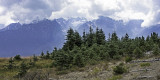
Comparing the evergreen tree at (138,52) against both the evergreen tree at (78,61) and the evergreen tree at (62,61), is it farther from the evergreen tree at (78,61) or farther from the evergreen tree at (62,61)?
the evergreen tree at (62,61)

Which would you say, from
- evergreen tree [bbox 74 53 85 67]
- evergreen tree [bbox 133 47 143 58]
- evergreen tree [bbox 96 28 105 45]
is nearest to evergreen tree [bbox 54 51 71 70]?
evergreen tree [bbox 74 53 85 67]

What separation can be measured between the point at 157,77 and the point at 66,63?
14.4 metres

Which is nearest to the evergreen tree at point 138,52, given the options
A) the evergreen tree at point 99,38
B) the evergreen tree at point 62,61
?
the evergreen tree at point 62,61

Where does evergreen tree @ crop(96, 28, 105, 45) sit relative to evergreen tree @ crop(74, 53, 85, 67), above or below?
above

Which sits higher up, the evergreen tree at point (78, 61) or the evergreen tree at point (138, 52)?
the evergreen tree at point (138, 52)

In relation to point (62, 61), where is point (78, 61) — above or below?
below

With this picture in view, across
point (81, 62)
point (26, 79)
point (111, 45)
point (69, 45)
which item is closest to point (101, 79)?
point (26, 79)

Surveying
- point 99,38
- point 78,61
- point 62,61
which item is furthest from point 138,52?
point 99,38

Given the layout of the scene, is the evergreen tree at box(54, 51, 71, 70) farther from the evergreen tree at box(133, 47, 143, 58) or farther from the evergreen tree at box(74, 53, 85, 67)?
the evergreen tree at box(133, 47, 143, 58)

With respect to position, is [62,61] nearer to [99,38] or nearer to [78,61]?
[78,61]

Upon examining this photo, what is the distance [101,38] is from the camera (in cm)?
3962

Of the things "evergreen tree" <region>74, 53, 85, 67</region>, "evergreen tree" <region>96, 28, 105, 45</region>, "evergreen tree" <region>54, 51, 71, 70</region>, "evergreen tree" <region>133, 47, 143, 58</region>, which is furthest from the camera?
"evergreen tree" <region>96, 28, 105, 45</region>

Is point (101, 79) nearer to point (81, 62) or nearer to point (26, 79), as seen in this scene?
point (26, 79)

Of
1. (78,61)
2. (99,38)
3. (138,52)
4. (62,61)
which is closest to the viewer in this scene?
(78,61)
